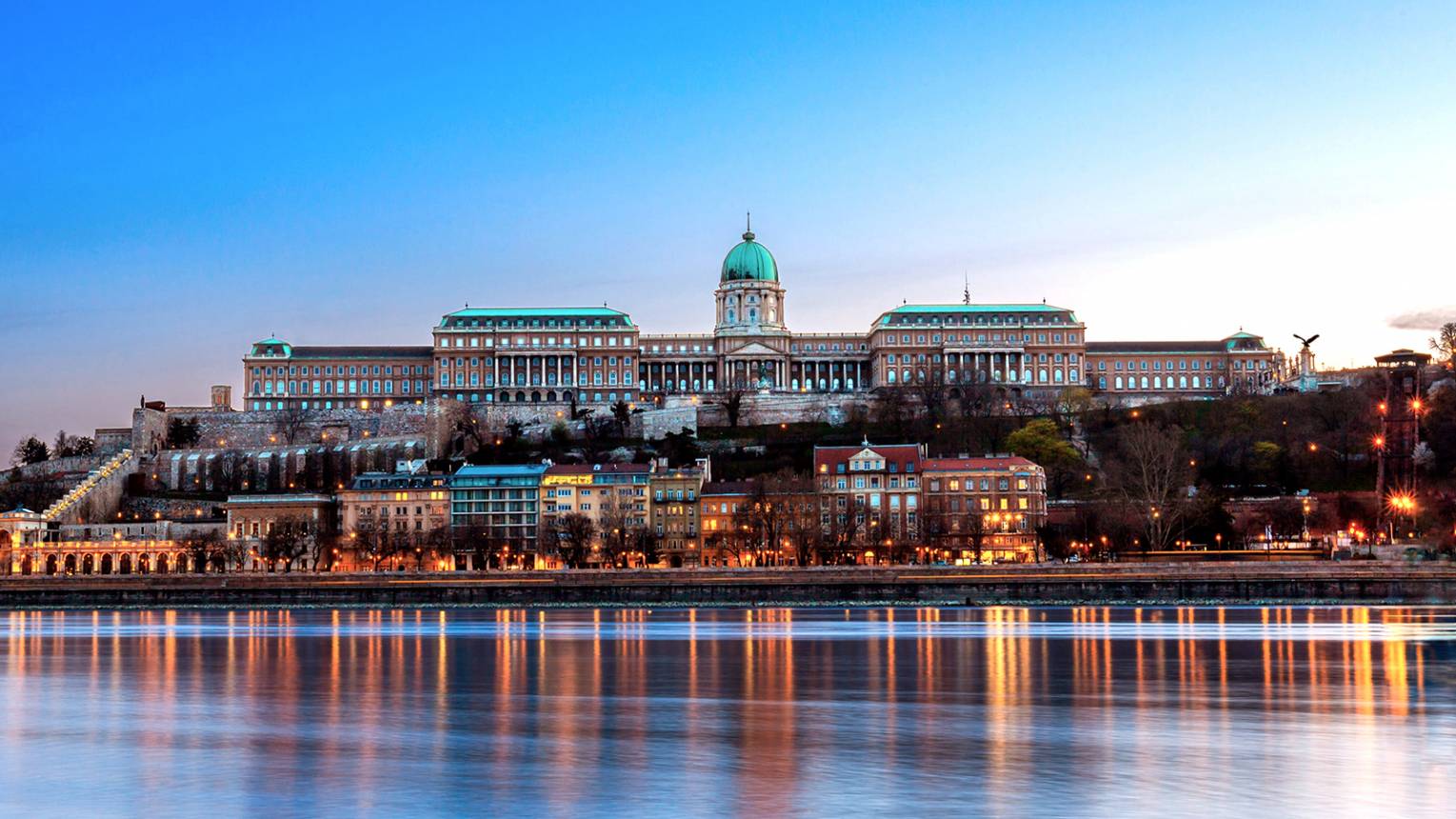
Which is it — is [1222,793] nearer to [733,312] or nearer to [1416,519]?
[1416,519]

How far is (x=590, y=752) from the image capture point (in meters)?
21.2

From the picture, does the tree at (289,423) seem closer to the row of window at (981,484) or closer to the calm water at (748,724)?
the row of window at (981,484)

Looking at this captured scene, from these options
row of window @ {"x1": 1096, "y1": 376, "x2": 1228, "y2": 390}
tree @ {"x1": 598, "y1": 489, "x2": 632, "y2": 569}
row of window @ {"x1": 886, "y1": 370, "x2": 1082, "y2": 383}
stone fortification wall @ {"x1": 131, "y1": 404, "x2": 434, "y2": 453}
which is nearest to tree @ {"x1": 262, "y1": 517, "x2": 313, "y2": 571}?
tree @ {"x1": 598, "y1": 489, "x2": 632, "y2": 569}

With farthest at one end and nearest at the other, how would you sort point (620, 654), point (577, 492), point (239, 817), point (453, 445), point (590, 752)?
point (453, 445) → point (577, 492) → point (620, 654) → point (590, 752) → point (239, 817)

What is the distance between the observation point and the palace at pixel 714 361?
139 metres

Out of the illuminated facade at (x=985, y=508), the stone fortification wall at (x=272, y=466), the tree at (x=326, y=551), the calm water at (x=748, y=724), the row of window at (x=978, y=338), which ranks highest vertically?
the row of window at (x=978, y=338)

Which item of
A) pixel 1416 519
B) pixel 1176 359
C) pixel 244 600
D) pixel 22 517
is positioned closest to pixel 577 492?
pixel 244 600

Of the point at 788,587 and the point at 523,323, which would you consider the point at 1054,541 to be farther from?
the point at 523,323

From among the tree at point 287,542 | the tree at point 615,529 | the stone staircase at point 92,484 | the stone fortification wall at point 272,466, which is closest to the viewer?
the tree at point 615,529

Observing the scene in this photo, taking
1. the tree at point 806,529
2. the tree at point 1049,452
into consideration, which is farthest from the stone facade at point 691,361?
the tree at point 806,529

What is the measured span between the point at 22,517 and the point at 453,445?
32.6 metres

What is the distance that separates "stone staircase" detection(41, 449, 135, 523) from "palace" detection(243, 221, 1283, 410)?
25.0 m

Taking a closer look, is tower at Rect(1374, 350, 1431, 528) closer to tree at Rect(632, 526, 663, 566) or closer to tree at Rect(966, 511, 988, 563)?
tree at Rect(966, 511, 988, 563)

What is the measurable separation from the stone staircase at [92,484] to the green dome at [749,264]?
192 feet
